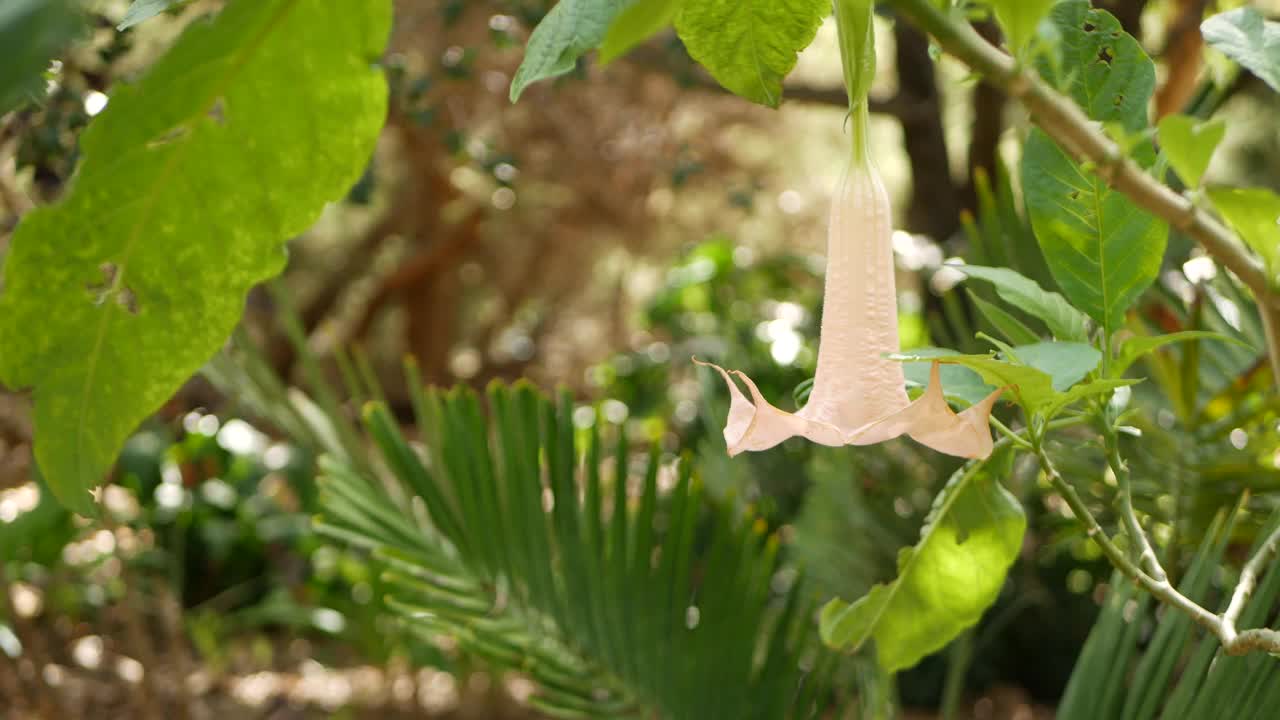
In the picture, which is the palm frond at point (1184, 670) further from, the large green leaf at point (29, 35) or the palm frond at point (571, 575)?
the large green leaf at point (29, 35)

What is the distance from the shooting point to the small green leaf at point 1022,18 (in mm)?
221

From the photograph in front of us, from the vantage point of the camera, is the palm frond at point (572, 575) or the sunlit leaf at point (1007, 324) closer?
the sunlit leaf at point (1007, 324)

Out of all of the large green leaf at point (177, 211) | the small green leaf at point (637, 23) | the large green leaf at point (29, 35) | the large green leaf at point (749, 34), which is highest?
the large green leaf at point (29, 35)

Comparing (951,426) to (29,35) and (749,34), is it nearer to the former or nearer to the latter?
(749,34)

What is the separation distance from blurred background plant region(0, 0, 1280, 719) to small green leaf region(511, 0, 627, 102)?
0.10 metres

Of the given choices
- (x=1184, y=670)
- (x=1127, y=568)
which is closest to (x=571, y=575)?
(x=1184, y=670)

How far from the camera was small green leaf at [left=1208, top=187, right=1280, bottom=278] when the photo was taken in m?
0.27

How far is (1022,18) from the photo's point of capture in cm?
22

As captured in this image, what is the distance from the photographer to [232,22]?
0.72 ft

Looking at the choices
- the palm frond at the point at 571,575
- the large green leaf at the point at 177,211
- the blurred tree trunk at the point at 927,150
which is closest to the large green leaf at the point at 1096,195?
the large green leaf at the point at 177,211

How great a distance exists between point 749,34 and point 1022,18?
129mm

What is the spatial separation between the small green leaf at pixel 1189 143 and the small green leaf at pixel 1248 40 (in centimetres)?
10

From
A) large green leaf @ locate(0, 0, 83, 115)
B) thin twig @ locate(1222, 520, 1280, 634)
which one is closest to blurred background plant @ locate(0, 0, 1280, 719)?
large green leaf @ locate(0, 0, 83, 115)

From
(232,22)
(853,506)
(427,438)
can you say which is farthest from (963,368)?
(853,506)
